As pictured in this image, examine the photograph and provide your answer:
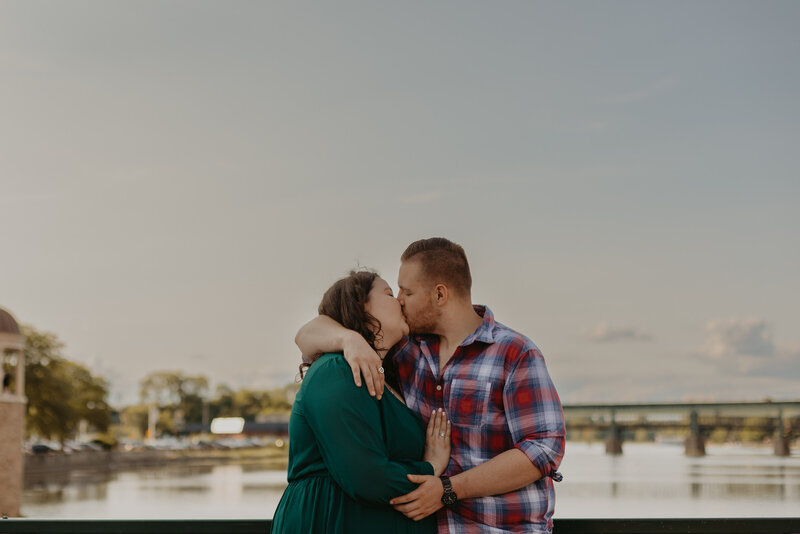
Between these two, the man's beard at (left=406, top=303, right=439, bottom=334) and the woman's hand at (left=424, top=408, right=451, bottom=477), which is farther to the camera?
the man's beard at (left=406, top=303, right=439, bottom=334)

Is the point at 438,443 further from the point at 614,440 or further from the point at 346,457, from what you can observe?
the point at 614,440

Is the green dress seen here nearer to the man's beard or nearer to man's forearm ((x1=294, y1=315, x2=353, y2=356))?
man's forearm ((x1=294, y1=315, x2=353, y2=356))

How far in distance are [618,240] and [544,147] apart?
39.9 feet

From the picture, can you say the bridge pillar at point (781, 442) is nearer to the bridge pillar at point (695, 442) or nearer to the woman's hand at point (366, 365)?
the bridge pillar at point (695, 442)

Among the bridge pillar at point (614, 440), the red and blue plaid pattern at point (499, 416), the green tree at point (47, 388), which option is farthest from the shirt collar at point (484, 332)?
the bridge pillar at point (614, 440)

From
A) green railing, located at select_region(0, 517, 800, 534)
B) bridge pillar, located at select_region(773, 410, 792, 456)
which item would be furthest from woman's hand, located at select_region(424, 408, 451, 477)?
bridge pillar, located at select_region(773, 410, 792, 456)

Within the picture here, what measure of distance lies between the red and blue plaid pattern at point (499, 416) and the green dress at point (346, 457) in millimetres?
102

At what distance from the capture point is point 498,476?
7.54ft

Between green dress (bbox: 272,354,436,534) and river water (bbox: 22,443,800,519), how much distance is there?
1110 inches

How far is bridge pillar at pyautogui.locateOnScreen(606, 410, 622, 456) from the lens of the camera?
7106 cm

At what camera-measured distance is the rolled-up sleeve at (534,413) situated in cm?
231

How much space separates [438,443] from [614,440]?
73.2m

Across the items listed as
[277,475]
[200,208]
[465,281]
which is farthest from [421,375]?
[200,208]

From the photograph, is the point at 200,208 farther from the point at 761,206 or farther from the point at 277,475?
the point at 761,206
